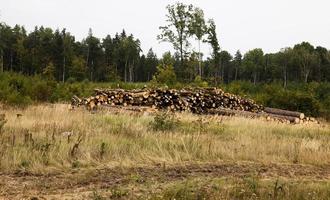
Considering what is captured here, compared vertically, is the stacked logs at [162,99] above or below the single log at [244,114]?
above

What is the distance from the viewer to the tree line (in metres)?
Answer: 50.2

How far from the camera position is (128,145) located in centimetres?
909

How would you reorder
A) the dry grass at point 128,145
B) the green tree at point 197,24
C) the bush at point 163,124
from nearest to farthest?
the dry grass at point 128,145
the bush at point 163,124
the green tree at point 197,24

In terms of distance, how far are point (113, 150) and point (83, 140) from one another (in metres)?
0.89

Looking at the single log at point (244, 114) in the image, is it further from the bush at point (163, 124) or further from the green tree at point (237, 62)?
the green tree at point (237, 62)

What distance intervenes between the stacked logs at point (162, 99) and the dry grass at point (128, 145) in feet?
16.8

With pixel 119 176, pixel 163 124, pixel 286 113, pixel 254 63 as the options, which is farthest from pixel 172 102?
pixel 254 63

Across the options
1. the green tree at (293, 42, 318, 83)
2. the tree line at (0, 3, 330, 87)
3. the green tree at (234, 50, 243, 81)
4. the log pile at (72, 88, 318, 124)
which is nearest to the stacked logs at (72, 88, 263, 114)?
the log pile at (72, 88, 318, 124)

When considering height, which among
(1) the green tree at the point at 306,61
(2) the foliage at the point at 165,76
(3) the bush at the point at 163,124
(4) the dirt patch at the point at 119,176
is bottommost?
(4) the dirt patch at the point at 119,176

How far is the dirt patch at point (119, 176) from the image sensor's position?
6133 mm

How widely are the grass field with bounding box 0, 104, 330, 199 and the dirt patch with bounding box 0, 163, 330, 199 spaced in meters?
0.02

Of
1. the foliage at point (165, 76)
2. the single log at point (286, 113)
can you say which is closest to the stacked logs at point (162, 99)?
the single log at point (286, 113)

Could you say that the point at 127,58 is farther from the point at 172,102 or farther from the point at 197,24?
the point at 172,102

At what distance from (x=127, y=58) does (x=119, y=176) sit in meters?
76.7
